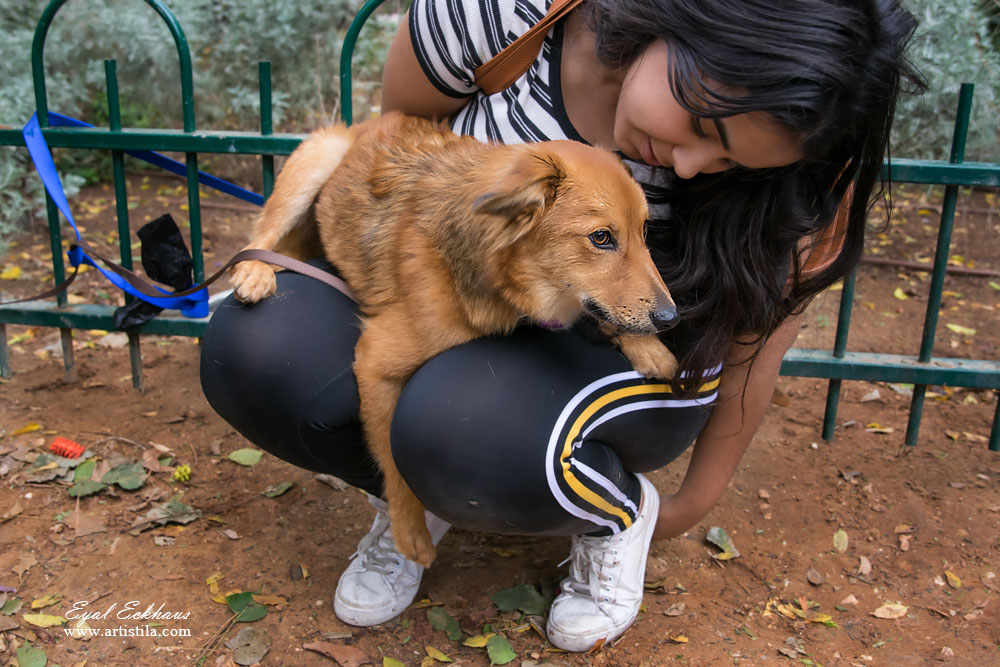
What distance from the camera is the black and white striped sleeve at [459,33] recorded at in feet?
7.48

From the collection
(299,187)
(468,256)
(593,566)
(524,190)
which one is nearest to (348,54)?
(299,187)

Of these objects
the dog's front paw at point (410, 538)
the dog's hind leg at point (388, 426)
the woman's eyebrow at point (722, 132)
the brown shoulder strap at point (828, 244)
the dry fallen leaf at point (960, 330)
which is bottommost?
the dry fallen leaf at point (960, 330)

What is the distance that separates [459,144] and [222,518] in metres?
1.56

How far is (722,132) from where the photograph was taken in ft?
6.31

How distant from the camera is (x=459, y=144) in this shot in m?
2.39

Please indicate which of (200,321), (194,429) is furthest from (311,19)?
(194,429)

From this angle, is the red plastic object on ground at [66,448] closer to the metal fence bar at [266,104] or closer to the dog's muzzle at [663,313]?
the metal fence bar at [266,104]

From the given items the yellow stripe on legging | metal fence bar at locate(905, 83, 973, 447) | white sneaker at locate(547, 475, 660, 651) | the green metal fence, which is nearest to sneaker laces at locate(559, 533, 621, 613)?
white sneaker at locate(547, 475, 660, 651)

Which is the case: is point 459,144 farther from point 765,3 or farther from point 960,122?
point 960,122

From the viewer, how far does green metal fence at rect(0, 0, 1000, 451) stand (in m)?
3.17

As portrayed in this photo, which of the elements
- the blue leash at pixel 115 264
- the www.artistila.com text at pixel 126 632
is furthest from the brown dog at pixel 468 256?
the www.artistila.com text at pixel 126 632

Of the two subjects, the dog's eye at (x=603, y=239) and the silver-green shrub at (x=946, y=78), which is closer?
the dog's eye at (x=603, y=239)

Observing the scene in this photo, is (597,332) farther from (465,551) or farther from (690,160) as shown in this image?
(465,551)

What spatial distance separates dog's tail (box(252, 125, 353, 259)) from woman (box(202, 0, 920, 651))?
38cm
